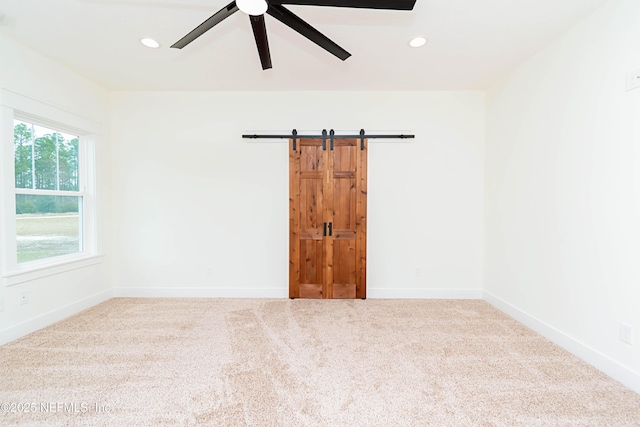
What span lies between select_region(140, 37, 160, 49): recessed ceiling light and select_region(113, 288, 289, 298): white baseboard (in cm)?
276

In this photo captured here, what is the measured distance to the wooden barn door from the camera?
3531 millimetres

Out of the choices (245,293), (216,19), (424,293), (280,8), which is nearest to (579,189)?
(424,293)

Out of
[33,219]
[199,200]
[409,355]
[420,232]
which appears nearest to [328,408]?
[409,355]

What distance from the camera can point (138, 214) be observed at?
12.1 ft

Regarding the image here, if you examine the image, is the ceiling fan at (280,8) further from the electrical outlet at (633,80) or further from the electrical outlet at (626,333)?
the electrical outlet at (626,333)

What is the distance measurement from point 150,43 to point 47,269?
2.43 metres

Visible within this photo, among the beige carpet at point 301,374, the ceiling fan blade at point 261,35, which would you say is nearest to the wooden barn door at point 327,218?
the beige carpet at point 301,374

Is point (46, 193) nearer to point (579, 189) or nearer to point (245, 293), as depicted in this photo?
point (245, 293)

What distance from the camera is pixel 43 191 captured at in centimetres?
288

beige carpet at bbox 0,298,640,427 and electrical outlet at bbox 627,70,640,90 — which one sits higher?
electrical outlet at bbox 627,70,640,90

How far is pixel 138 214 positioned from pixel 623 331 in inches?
192

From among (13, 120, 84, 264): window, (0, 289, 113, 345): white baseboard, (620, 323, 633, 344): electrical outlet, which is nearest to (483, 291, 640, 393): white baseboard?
(620, 323, 633, 344): electrical outlet

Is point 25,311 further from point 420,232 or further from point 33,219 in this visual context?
point 420,232

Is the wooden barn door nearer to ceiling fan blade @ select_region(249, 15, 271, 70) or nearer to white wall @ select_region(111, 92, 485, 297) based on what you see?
white wall @ select_region(111, 92, 485, 297)
